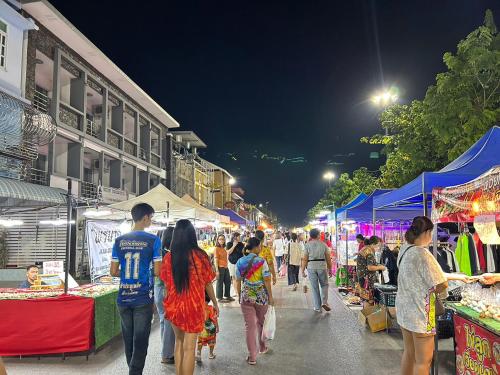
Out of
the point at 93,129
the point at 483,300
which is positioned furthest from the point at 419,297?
the point at 93,129

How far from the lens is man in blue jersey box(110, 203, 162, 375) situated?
15.6 ft

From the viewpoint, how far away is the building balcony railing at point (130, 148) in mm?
24694

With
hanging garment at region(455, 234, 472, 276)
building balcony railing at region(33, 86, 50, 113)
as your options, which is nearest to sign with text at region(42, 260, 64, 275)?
hanging garment at region(455, 234, 472, 276)

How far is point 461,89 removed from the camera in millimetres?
11430

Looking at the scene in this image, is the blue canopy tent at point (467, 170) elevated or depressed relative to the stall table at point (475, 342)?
elevated

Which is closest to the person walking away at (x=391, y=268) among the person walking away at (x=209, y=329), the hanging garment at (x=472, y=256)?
the hanging garment at (x=472, y=256)

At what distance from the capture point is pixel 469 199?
241 inches

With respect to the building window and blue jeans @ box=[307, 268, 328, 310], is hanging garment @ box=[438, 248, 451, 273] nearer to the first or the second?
blue jeans @ box=[307, 268, 328, 310]

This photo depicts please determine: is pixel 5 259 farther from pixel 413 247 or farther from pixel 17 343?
pixel 413 247

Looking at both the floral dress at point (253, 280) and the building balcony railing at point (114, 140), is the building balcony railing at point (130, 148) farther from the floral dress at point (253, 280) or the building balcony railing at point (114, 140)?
the floral dress at point (253, 280)

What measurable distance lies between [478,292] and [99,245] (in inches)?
257

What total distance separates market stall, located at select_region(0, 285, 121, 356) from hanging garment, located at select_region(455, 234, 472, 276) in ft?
20.2

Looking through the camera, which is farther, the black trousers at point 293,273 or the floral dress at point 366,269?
the black trousers at point 293,273

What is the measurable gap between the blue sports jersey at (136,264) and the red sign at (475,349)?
358cm
